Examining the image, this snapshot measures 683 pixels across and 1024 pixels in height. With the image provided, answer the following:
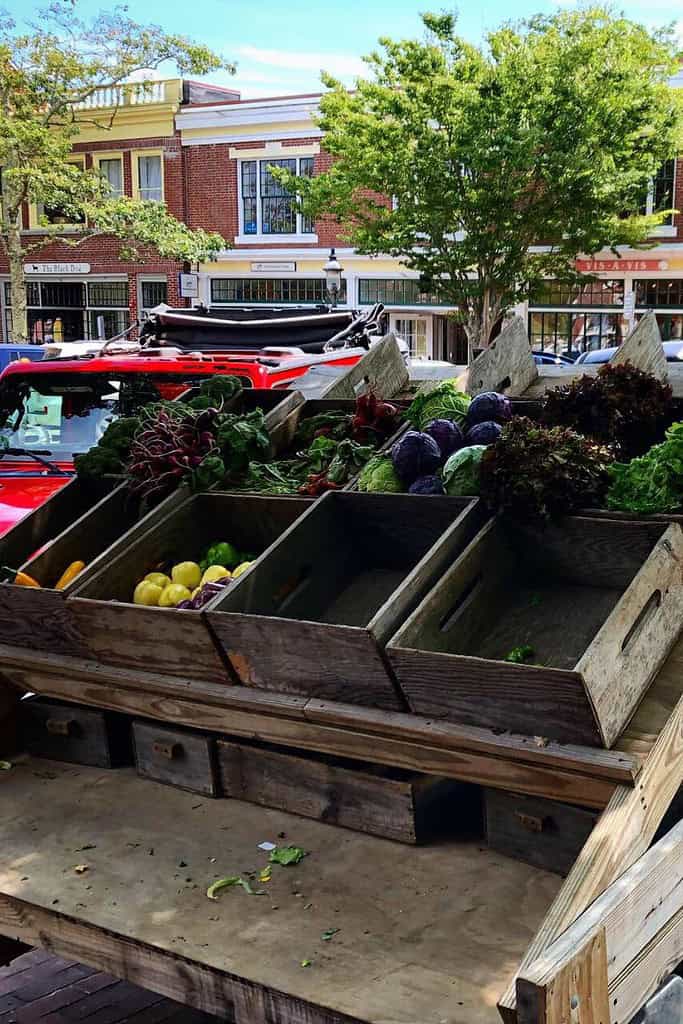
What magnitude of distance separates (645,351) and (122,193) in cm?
3315

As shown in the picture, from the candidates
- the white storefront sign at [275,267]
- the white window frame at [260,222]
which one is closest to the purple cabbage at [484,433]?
the white window frame at [260,222]

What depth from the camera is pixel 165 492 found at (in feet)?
13.5

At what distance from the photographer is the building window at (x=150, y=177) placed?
3456 cm

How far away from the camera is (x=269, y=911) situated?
9.41 ft

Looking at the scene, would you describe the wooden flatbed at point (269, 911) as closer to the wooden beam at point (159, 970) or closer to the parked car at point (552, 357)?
the wooden beam at point (159, 970)

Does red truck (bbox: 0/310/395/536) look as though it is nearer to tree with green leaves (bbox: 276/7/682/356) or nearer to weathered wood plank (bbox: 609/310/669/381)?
weathered wood plank (bbox: 609/310/669/381)

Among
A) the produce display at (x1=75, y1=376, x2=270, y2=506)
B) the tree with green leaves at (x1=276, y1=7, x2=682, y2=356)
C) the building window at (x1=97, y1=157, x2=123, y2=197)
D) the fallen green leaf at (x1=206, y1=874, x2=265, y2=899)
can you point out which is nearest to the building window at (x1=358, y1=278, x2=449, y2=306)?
the tree with green leaves at (x1=276, y1=7, x2=682, y2=356)

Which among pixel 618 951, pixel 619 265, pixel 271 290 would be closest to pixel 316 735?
pixel 618 951

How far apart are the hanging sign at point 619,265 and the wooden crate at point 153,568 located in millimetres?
25407

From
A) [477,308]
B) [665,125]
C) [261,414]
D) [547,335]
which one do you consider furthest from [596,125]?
[261,414]

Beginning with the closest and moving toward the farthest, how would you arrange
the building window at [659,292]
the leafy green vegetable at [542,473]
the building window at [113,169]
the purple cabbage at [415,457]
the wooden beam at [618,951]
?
the wooden beam at [618,951]
the leafy green vegetable at [542,473]
the purple cabbage at [415,457]
the building window at [659,292]
the building window at [113,169]

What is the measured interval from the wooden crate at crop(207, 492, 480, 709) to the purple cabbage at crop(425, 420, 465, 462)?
0.32 m

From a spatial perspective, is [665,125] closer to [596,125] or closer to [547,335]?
[596,125]

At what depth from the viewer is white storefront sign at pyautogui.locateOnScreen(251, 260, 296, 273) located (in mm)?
32750
